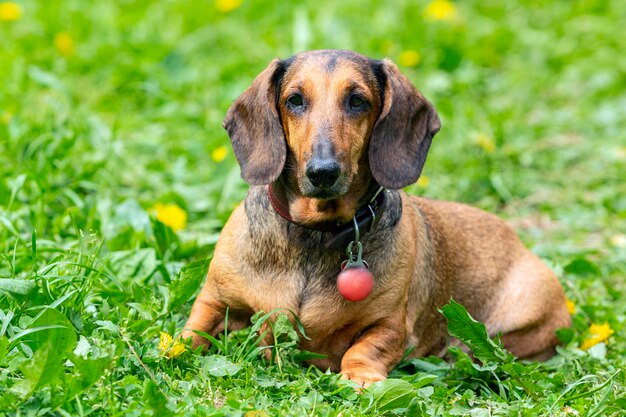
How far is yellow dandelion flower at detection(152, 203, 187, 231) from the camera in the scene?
17.5ft

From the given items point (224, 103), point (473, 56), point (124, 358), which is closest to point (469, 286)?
point (124, 358)

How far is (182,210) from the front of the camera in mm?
5559

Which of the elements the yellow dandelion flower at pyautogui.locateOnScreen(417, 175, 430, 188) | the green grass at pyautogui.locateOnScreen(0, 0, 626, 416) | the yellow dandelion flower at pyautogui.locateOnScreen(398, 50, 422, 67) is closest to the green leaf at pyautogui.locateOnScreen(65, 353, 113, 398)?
the green grass at pyautogui.locateOnScreen(0, 0, 626, 416)

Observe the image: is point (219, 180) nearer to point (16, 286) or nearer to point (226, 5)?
point (16, 286)

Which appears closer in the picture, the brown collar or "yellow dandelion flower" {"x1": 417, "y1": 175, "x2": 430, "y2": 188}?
the brown collar

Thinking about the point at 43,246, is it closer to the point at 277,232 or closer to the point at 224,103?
the point at 277,232

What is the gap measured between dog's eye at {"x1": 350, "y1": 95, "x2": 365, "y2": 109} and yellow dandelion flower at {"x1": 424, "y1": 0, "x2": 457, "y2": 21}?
4675mm

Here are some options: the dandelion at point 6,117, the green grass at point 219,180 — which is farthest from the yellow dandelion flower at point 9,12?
the dandelion at point 6,117

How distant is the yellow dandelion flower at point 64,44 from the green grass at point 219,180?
10 cm

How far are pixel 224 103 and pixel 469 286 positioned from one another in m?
2.80

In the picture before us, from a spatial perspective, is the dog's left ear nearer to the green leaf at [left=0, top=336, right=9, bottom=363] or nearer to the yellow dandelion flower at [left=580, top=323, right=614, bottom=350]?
the yellow dandelion flower at [left=580, top=323, right=614, bottom=350]

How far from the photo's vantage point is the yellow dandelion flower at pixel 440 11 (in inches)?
332

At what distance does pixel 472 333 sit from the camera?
13.1ft

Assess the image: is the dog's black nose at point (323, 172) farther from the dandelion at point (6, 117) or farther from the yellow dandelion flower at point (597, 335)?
the dandelion at point (6, 117)
